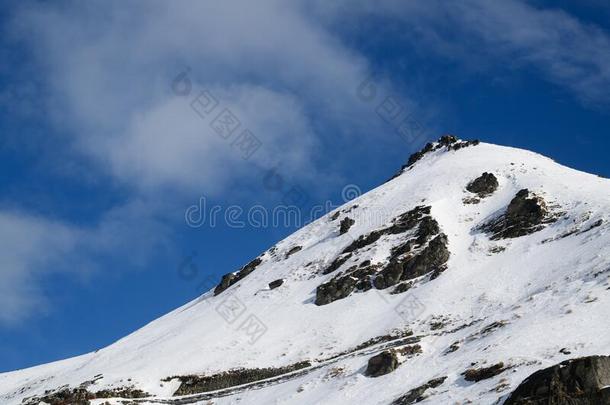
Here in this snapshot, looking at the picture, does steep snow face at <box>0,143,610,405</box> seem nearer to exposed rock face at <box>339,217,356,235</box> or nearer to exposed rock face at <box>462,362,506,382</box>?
exposed rock face at <box>462,362,506,382</box>

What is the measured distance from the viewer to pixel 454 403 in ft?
100

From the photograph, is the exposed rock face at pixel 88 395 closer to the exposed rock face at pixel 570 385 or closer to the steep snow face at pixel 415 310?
the steep snow face at pixel 415 310

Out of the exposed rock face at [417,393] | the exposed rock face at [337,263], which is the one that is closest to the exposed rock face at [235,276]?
the exposed rock face at [337,263]

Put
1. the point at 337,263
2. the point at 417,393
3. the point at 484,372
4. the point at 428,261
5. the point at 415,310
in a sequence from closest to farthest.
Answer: the point at 484,372 < the point at 417,393 < the point at 415,310 < the point at 428,261 < the point at 337,263

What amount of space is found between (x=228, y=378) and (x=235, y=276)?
119ft

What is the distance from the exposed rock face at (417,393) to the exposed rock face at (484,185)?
4755 centimetres

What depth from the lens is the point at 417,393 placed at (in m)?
34.5

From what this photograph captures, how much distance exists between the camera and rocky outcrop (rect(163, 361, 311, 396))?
53.0m

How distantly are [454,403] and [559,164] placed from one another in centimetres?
6827

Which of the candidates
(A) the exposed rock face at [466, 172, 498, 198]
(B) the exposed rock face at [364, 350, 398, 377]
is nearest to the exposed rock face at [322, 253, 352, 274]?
(A) the exposed rock face at [466, 172, 498, 198]

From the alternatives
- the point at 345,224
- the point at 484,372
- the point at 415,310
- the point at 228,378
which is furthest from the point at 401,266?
the point at 484,372

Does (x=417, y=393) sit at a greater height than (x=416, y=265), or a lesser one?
lesser

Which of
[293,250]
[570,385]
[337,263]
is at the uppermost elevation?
[293,250]

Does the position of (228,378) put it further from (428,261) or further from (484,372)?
(484,372)
